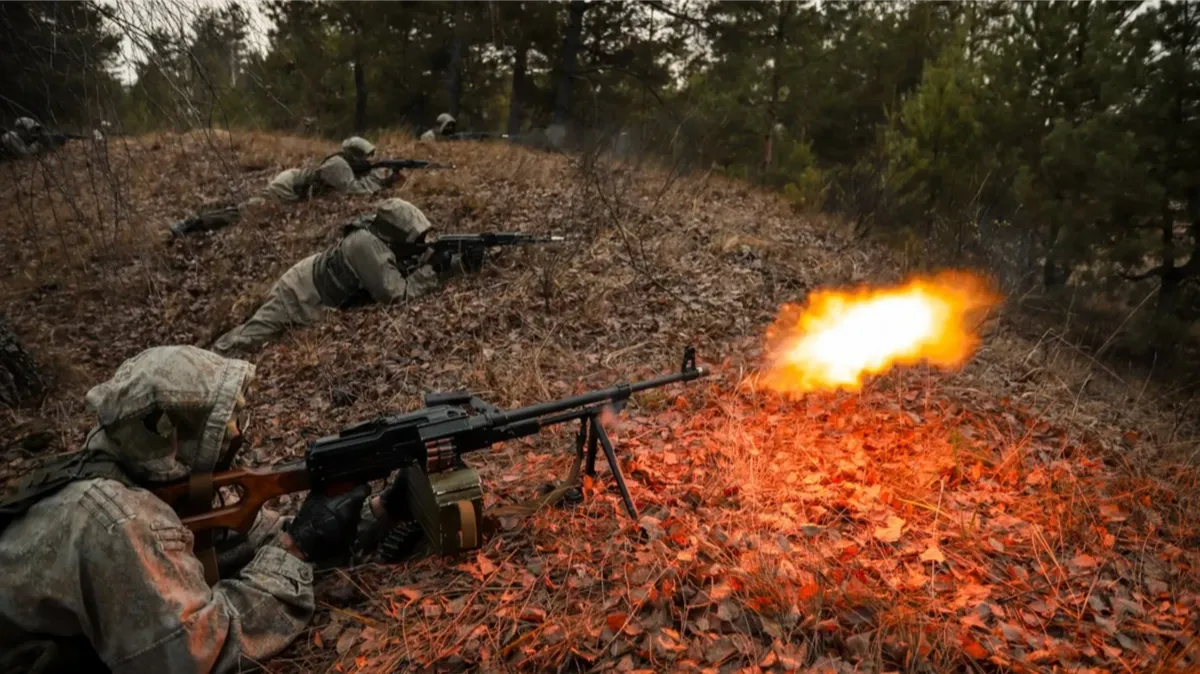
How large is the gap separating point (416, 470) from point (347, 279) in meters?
4.74

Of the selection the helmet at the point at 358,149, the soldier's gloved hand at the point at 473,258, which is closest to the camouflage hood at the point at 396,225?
the soldier's gloved hand at the point at 473,258

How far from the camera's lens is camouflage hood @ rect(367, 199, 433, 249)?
24.6 feet

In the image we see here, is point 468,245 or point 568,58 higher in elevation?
point 568,58

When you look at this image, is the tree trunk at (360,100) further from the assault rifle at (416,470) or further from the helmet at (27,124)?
the assault rifle at (416,470)

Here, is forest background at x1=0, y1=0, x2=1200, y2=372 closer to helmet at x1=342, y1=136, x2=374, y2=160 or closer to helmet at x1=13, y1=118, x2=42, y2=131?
helmet at x1=13, y1=118, x2=42, y2=131

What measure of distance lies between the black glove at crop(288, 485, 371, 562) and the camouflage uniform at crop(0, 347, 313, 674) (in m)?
0.36

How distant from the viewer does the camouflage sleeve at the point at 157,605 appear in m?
2.36

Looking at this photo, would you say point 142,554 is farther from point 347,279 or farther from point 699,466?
point 347,279

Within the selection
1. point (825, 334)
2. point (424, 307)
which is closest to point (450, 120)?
point (424, 307)

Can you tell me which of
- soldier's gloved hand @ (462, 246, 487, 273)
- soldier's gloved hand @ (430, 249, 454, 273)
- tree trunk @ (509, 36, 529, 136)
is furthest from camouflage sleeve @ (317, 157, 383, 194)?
tree trunk @ (509, 36, 529, 136)

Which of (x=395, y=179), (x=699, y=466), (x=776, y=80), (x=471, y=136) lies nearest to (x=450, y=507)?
(x=699, y=466)

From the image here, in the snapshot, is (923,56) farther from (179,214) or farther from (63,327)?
(63,327)

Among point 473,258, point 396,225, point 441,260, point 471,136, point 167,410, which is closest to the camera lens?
point 167,410

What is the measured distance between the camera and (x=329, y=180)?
10891 mm
